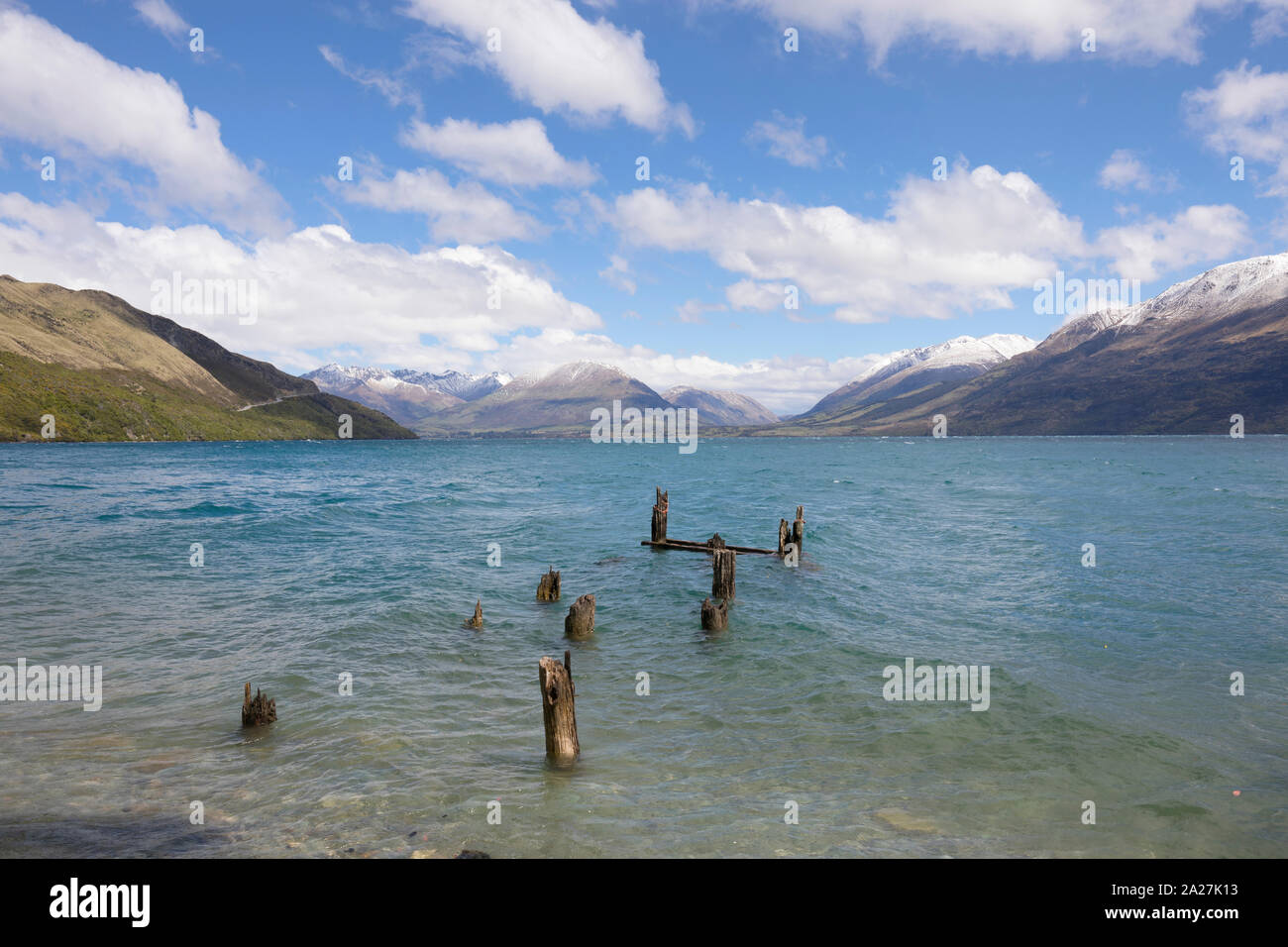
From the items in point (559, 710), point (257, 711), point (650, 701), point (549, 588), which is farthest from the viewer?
point (549, 588)

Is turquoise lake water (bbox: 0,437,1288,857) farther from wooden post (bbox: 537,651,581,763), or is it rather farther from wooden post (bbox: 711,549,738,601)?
wooden post (bbox: 711,549,738,601)

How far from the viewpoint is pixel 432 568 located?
29828mm

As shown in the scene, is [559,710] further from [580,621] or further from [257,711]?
[580,621]

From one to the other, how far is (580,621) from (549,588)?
479 cm

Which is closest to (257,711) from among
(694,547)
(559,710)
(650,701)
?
(559,710)

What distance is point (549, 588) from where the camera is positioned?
81.4 feet

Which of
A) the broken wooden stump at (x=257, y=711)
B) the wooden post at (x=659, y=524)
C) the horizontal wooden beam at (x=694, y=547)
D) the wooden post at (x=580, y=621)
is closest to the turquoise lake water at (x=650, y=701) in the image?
the broken wooden stump at (x=257, y=711)

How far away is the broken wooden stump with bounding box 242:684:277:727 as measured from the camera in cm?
1309

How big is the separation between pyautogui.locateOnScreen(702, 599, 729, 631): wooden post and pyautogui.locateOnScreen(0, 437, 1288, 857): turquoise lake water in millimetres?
564

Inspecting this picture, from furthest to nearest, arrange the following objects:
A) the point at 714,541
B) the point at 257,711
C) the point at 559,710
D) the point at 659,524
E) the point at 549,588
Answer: the point at 659,524, the point at 714,541, the point at 549,588, the point at 257,711, the point at 559,710

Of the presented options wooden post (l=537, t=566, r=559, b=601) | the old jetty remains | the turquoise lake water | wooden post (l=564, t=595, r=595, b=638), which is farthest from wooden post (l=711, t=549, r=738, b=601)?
wooden post (l=564, t=595, r=595, b=638)

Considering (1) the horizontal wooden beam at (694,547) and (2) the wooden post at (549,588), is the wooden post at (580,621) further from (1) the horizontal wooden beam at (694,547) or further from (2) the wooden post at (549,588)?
(1) the horizontal wooden beam at (694,547)

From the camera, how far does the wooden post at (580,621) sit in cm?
2027
